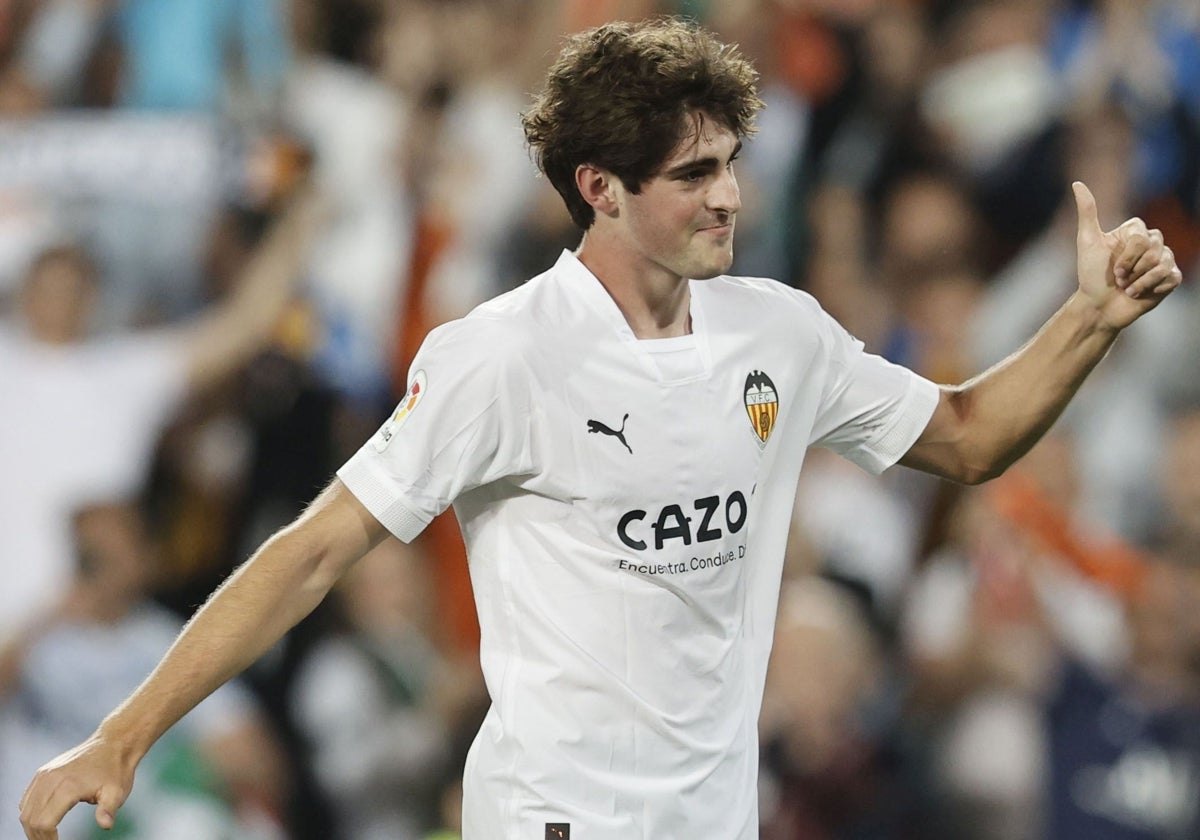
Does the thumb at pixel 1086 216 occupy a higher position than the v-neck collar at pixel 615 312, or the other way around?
the thumb at pixel 1086 216

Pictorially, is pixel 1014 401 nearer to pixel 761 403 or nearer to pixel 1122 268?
pixel 1122 268

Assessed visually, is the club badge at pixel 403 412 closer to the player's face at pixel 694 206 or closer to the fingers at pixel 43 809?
the player's face at pixel 694 206

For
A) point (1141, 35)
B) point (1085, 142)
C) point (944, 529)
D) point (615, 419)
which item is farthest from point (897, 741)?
point (615, 419)

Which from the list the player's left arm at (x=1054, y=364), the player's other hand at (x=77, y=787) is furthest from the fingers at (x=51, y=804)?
the player's left arm at (x=1054, y=364)

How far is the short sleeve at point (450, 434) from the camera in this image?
2902mm

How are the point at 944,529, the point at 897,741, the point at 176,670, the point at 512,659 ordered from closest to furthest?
the point at 176,670
the point at 512,659
the point at 897,741
the point at 944,529

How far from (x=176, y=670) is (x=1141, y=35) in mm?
5258

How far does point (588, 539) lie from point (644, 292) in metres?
0.47

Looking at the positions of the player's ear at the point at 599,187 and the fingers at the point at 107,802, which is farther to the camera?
the player's ear at the point at 599,187

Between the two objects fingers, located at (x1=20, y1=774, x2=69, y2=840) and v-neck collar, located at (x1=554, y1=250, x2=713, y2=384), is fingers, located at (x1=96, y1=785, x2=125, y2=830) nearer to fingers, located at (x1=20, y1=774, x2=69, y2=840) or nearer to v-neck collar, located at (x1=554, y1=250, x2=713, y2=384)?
fingers, located at (x1=20, y1=774, x2=69, y2=840)

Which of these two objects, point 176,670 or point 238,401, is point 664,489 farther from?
point 238,401

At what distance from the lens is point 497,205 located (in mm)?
6777

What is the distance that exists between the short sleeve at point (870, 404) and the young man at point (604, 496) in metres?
0.19

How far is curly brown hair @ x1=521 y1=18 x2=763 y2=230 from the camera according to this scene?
9.86 ft
